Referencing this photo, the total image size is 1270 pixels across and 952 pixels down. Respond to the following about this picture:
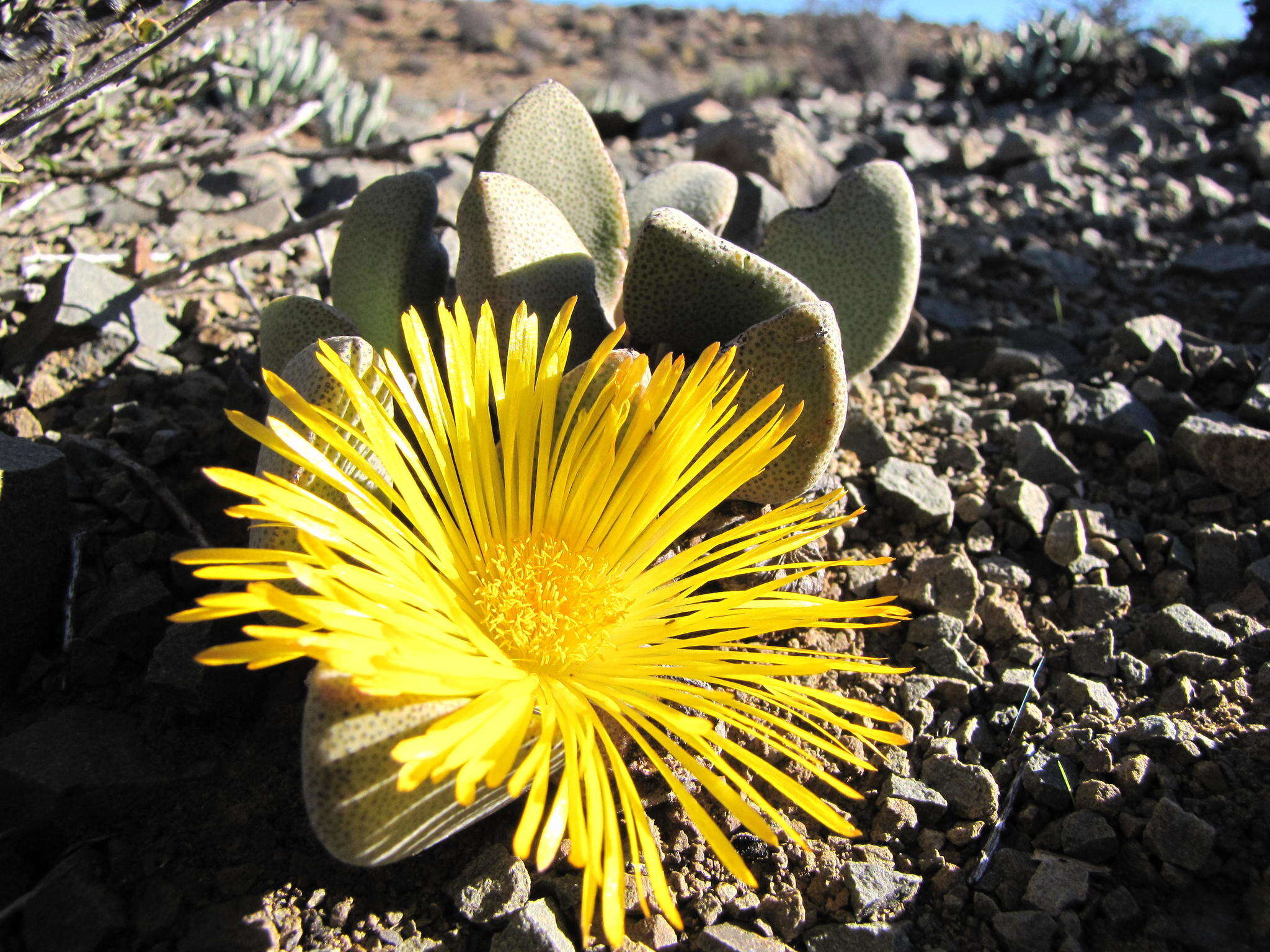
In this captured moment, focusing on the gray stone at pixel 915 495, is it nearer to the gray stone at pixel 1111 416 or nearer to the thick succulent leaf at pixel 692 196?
the gray stone at pixel 1111 416

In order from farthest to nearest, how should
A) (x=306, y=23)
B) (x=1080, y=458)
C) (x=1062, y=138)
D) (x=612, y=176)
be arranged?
(x=306, y=23) < (x=1062, y=138) < (x=1080, y=458) < (x=612, y=176)

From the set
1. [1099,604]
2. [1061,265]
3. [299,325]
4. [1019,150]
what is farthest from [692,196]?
[1019,150]

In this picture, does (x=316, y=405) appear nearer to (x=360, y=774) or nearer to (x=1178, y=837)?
(x=360, y=774)

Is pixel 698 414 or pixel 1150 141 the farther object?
pixel 1150 141

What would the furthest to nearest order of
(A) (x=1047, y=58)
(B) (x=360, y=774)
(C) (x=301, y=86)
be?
(A) (x=1047, y=58) → (C) (x=301, y=86) → (B) (x=360, y=774)

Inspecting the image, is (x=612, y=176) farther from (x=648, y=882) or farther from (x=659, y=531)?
(x=648, y=882)

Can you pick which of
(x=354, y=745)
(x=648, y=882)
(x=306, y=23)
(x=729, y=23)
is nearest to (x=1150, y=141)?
(x=648, y=882)

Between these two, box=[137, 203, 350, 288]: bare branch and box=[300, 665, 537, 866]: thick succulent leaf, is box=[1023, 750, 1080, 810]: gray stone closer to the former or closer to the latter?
box=[300, 665, 537, 866]: thick succulent leaf
